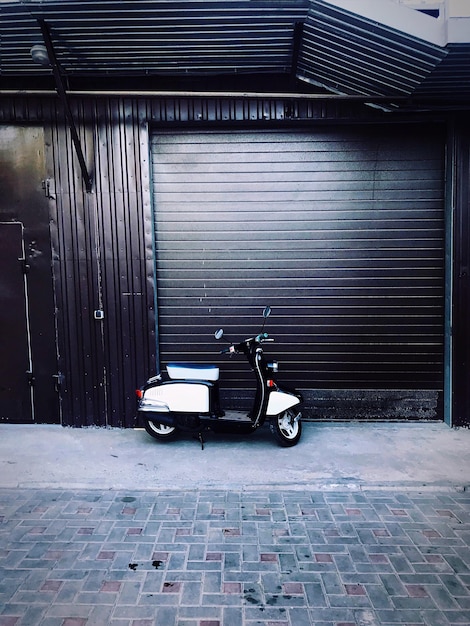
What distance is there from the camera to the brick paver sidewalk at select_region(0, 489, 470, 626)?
329 centimetres

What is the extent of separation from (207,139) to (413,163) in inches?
116

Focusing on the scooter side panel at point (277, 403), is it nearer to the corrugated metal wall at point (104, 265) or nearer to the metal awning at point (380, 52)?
the corrugated metal wall at point (104, 265)

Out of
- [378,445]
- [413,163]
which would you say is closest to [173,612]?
[378,445]

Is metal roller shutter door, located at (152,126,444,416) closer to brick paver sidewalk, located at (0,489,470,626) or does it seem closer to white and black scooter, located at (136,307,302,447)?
white and black scooter, located at (136,307,302,447)

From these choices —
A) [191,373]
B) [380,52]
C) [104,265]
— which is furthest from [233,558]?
[380,52]

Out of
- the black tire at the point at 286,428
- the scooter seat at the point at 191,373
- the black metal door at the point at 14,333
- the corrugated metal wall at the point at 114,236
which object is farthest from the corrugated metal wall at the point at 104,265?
the black tire at the point at 286,428

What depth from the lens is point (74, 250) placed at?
6922 millimetres

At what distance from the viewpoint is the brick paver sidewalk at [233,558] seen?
3287mm

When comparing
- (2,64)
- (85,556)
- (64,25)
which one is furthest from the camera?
(2,64)

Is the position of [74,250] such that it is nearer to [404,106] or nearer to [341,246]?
[341,246]

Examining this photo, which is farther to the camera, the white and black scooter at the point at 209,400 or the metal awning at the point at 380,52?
the white and black scooter at the point at 209,400

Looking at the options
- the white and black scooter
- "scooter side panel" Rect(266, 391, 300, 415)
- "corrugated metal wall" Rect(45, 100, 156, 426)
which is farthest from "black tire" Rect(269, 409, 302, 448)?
"corrugated metal wall" Rect(45, 100, 156, 426)

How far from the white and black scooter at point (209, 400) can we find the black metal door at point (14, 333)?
84.2 inches

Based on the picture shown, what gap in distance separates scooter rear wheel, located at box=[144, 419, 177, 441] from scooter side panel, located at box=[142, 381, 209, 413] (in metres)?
0.42
